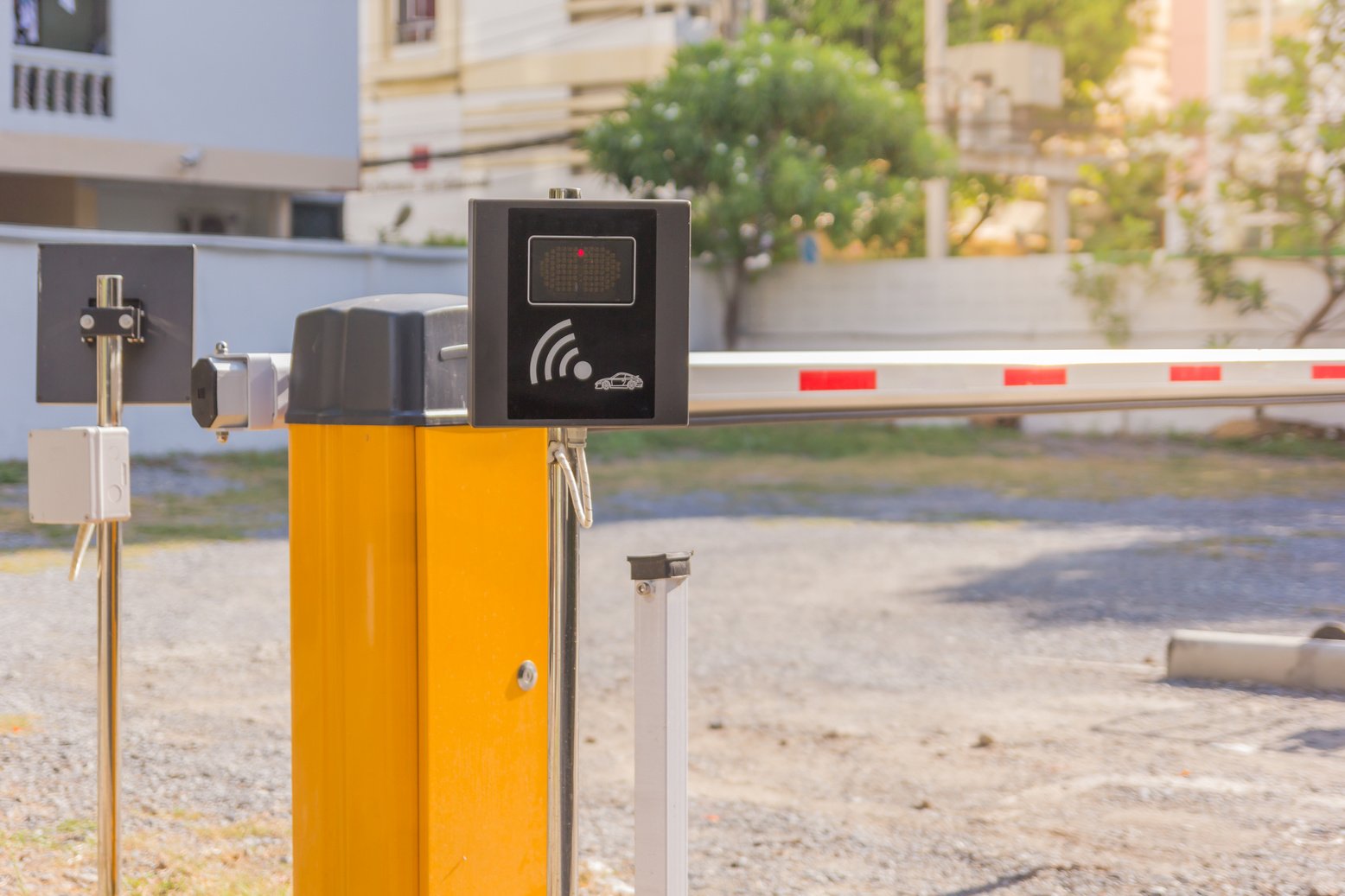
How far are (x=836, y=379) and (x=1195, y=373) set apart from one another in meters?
0.90

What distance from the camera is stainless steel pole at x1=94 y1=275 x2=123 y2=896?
280 centimetres

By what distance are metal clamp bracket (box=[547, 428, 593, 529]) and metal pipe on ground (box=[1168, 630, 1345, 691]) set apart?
385 cm

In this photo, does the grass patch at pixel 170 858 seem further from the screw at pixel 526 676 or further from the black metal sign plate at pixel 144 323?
the screw at pixel 526 676

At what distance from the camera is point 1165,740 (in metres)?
→ 4.74

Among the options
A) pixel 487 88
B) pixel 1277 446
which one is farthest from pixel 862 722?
pixel 487 88

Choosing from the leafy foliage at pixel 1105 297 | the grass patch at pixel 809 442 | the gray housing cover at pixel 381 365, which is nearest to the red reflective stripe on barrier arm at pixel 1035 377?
the gray housing cover at pixel 381 365

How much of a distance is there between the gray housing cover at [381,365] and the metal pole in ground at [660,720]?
37cm

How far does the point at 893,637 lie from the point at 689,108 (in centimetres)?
1277

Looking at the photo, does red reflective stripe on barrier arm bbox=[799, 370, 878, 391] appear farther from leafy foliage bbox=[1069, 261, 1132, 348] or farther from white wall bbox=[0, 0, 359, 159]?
leafy foliage bbox=[1069, 261, 1132, 348]

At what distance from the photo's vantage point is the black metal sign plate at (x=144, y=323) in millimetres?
2834

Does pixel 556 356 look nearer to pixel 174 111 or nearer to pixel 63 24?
pixel 174 111

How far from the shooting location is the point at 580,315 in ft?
6.45

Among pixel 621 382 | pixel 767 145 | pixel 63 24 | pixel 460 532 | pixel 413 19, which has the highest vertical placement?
pixel 413 19

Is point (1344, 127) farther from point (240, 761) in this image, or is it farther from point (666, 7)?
point (240, 761)
